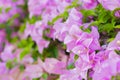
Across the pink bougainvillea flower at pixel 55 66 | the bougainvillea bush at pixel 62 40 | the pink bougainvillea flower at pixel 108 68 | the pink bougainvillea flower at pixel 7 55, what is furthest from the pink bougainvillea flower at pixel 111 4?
the pink bougainvillea flower at pixel 7 55

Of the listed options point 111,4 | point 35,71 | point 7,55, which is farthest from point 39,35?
point 111,4

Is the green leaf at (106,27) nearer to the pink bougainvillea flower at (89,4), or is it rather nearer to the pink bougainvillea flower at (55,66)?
the pink bougainvillea flower at (89,4)

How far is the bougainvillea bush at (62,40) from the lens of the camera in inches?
31.7

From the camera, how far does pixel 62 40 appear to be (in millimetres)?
938

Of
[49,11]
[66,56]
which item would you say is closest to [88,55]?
[66,56]

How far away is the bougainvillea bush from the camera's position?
805 mm

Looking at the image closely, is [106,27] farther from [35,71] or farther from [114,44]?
[35,71]

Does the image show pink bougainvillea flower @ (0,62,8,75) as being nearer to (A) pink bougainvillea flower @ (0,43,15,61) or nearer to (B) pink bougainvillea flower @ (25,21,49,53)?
(A) pink bougainvillea flower @ (0,43,15,61)

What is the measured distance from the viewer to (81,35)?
0.83m

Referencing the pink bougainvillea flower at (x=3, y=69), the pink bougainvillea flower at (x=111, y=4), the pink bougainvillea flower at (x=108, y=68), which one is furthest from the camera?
the pink bougainvillea flower at (x=3, y=69)

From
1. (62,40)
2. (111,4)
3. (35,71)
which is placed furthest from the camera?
(35,71)

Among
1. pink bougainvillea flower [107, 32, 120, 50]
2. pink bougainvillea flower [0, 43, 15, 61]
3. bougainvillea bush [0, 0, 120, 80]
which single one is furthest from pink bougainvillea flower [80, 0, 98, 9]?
pink bougainvillea flower [0, 43, 15, 61]

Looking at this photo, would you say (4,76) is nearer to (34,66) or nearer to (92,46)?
(34,66)

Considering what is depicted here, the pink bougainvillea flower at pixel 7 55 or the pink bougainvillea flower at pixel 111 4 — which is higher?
the pink bougainvillea flower at pixel 111 4
